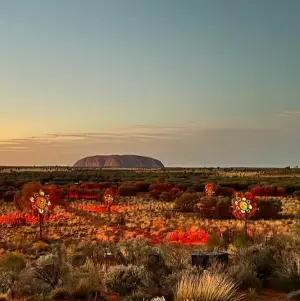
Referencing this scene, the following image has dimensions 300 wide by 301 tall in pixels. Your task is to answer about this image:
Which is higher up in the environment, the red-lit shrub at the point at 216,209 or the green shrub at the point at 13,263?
the green shrub at the point at 13,263

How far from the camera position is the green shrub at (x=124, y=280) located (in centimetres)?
1072

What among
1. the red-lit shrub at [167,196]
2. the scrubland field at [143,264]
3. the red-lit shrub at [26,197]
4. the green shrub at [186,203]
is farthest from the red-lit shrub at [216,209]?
the red-lit shrub at [167,196]

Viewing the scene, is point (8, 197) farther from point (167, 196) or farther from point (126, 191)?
point (167, 196)

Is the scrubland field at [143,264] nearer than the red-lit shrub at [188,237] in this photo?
Yes

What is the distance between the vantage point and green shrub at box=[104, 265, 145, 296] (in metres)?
10.7

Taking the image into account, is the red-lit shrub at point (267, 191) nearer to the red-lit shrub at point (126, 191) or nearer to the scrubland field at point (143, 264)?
the red-lit shrub at point (126, 191)

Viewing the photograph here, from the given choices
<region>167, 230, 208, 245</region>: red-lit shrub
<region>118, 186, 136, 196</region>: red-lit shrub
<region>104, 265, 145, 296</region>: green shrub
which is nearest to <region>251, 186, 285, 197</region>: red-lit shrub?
<region>118, 186, 136, 196</region>: red-lit shrub

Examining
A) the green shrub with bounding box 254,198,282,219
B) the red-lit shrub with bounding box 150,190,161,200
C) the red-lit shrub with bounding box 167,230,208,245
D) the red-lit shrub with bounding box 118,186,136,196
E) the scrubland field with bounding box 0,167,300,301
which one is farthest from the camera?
the red-lit shrub with bounding box 118,186,136,196

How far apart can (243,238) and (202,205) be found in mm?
23656

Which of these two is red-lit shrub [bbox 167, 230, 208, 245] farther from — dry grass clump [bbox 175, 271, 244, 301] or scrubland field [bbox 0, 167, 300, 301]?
dry grass clump [bbox 175, 271, 244, 301]

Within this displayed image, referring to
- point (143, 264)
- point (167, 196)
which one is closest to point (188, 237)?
point (143, 264)

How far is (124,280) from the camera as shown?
10891 millimetres

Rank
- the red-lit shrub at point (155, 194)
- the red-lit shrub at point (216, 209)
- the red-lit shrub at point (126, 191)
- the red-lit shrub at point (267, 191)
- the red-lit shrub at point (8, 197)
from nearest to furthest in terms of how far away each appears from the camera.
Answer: the red-lit shrub at point (216, 209), the red-lit shrub at point (8, 197), the red-lit shrub at point (267, 191), the red-lit shrub at point (155, 194), the red-lit shrub at point (126, 191)

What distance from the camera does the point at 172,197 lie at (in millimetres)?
58062
